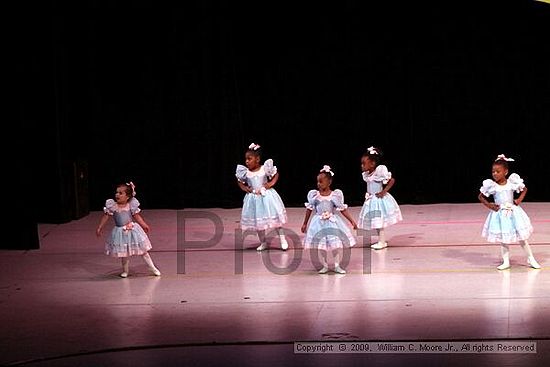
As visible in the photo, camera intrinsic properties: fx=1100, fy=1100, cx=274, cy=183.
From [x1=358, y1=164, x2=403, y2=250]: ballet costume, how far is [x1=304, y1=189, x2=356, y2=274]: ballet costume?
914 millimetres

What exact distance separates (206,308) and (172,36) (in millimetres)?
5686

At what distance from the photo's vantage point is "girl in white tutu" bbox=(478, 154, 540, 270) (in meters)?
9.22

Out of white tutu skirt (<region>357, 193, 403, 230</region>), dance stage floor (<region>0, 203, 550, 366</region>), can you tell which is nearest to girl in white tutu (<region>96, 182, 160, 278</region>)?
dance stage floor (<region>0, 203, 550, 366</region>)

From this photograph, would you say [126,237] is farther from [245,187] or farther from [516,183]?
[516,183]

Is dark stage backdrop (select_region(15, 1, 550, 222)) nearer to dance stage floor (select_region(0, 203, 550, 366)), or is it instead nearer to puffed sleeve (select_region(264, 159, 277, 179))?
dance stage floor (select_region(0, 203, 550, 366))

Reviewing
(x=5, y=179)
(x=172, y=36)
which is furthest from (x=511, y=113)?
(x=5, y=179)

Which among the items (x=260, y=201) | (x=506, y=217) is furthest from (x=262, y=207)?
(x=506, y=217)

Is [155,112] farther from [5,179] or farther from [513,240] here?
[513,240]

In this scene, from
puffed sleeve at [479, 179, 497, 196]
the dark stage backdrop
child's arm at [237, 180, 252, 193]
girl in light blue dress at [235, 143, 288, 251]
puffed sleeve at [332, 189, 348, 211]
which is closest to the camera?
puffed sleeve at [479, 179, 497, 196]

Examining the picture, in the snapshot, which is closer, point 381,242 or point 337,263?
point 337,263

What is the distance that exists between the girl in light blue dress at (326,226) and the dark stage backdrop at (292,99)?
3.72 metres

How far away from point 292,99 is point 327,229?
4.20 m

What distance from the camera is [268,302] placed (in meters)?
8.22

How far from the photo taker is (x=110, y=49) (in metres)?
13.3
